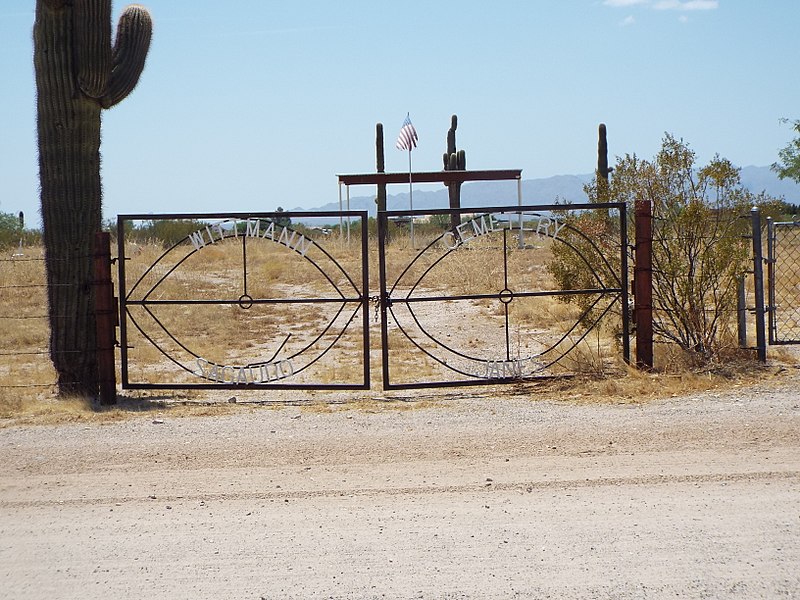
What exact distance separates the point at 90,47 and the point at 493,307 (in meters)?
10.6

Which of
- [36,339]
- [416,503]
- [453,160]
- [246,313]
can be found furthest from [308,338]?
[453,160]

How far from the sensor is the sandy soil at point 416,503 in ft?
16.3

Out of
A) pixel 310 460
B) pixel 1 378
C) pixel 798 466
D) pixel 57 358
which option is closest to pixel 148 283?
pixel 1 378

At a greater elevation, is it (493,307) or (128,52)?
(128,52)

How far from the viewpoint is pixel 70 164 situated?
1025cm

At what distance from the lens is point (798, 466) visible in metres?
6.89

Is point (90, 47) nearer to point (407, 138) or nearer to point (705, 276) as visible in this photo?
point (705, 276)

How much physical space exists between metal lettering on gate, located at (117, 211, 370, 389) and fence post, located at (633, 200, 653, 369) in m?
2.86

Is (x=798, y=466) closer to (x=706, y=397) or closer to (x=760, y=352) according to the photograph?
(x=706, y=397)

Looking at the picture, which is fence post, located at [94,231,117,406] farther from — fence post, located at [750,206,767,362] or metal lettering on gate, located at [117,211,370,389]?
fence post, located at [750,206,767,362]

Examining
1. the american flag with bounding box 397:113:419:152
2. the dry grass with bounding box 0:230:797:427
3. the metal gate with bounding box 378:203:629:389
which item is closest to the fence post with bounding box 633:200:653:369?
the metal gate with bounding box 378:203:629:389

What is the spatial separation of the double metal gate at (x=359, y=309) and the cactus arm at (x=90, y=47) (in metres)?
1.40

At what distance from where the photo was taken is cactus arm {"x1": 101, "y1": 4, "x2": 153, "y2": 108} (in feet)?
35.1

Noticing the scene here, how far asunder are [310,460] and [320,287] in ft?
50.4
